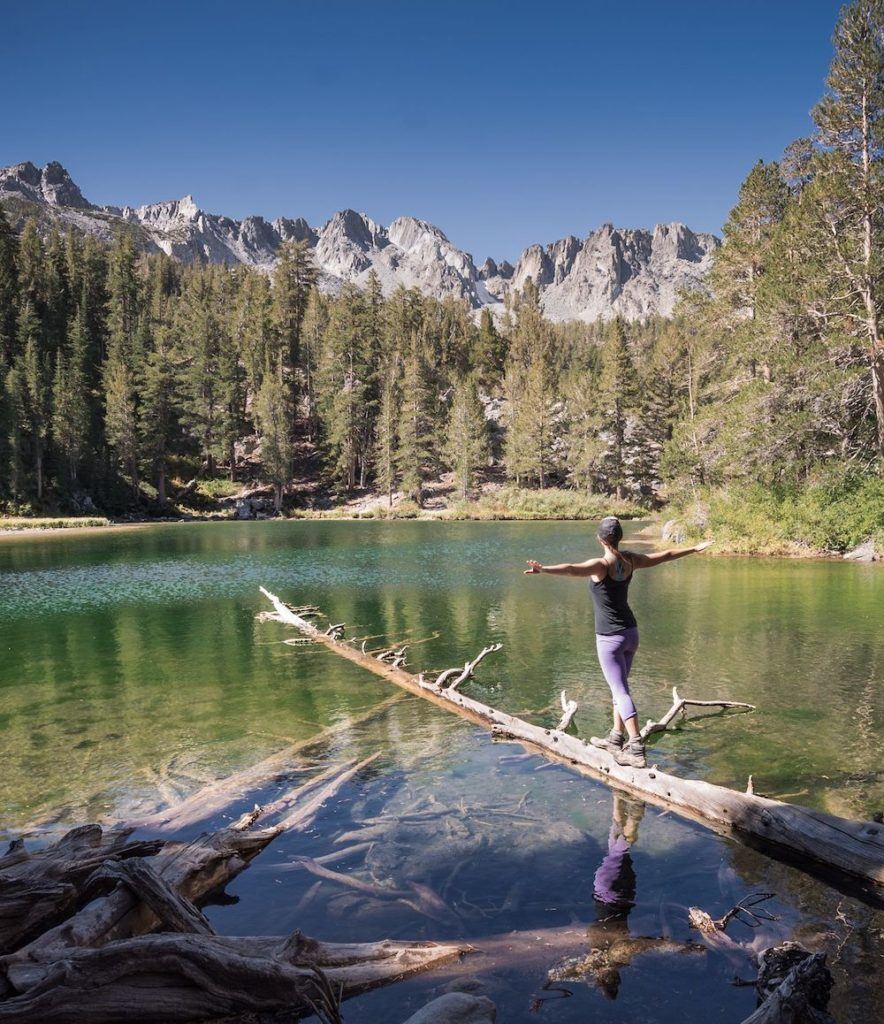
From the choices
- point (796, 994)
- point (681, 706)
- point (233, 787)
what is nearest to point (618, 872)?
point (796, 994)

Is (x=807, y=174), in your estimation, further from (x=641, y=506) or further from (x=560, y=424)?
(x=560, y=424)

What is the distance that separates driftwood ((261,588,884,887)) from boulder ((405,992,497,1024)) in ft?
11.6

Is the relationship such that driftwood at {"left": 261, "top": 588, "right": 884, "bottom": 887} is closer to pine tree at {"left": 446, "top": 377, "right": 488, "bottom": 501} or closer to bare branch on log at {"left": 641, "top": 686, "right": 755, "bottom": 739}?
bare branch on log at {"left": 641, "top": 686, "right": 755, "bottom": 739}

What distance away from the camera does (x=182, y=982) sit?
4109 mm

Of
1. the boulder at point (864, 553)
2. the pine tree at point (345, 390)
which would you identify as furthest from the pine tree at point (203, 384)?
the boulder at point (864, 553)

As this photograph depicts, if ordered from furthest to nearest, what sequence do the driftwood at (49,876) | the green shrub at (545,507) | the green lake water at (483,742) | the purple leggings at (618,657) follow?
the green shrub at (545,507) < the purple leggings at (618,657) < the green lake water at (483,742) < the driftwood at (49,876)

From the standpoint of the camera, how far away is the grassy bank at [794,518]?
3212cm

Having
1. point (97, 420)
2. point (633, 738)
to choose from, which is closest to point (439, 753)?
point (633, 738)

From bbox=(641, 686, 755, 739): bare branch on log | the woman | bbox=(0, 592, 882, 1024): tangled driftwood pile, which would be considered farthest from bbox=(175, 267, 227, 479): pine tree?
bbox=(0, 592, 882, 1024): tangled driftwood pile

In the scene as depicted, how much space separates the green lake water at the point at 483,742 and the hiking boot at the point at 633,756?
470mm

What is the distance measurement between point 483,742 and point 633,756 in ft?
9.25

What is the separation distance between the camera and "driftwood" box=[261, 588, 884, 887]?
578 centimetres

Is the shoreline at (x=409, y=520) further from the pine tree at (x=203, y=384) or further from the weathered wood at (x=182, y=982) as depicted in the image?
the weathered wood at (x=182, y=982)

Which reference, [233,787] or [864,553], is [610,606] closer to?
[233,787]
